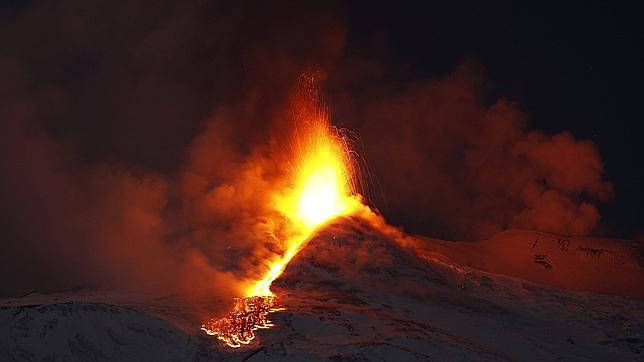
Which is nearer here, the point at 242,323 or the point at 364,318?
the point at 242,323

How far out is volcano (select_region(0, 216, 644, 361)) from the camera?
155 ft

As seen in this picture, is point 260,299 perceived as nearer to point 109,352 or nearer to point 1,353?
point 109,352

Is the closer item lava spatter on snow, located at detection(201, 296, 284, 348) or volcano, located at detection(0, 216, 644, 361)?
volcano, located at detection(0, 216, 644, 361)

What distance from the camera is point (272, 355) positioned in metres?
46.0

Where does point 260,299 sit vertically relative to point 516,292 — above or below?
below

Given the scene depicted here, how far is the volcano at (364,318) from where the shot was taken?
47188mm

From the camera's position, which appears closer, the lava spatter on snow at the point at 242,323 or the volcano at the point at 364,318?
the volcano at the point at 364,318

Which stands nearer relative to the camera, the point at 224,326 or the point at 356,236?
the point at 224,326

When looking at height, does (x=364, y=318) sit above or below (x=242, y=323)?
above

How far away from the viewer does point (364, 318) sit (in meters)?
56.2

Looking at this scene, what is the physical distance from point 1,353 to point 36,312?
3904 millimetres

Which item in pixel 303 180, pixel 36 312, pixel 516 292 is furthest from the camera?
pixel 303 180

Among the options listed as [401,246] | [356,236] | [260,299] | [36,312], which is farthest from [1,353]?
[401,246]

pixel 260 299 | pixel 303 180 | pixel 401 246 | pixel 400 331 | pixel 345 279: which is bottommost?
pixel 400 331
